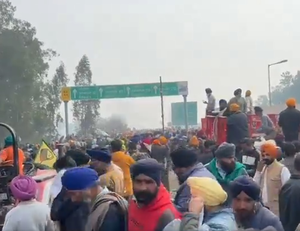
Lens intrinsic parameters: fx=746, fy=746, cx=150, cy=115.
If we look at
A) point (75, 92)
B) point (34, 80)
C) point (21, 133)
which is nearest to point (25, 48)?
point (34, 80)

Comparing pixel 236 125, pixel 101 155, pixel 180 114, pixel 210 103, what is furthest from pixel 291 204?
pixel 180 114

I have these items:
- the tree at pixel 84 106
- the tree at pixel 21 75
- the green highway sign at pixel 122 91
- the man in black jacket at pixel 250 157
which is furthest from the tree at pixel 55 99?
the man in black jacket at pixel 250 157

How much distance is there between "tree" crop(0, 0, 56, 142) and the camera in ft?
193

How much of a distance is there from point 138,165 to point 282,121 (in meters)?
10.4

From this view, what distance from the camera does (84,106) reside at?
81.2 m

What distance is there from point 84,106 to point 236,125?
6669 centimetres

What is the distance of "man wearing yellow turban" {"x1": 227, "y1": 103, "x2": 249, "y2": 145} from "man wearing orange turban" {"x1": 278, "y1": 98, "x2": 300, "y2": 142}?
127 cm

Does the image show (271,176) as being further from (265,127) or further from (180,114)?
(180,114)

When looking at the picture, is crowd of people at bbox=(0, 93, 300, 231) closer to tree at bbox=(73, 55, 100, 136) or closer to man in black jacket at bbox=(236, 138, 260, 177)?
man in black jacket at bbox=(236, 138, 260, 177)

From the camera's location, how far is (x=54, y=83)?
6919 centimetres

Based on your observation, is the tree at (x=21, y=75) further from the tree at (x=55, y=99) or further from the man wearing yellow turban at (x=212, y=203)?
the man wearing yellow turban at (x=212, y=203)

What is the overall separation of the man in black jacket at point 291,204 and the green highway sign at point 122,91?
39737mm

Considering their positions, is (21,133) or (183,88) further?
(21,133)

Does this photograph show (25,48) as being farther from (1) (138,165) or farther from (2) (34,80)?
(1) (138,165)
